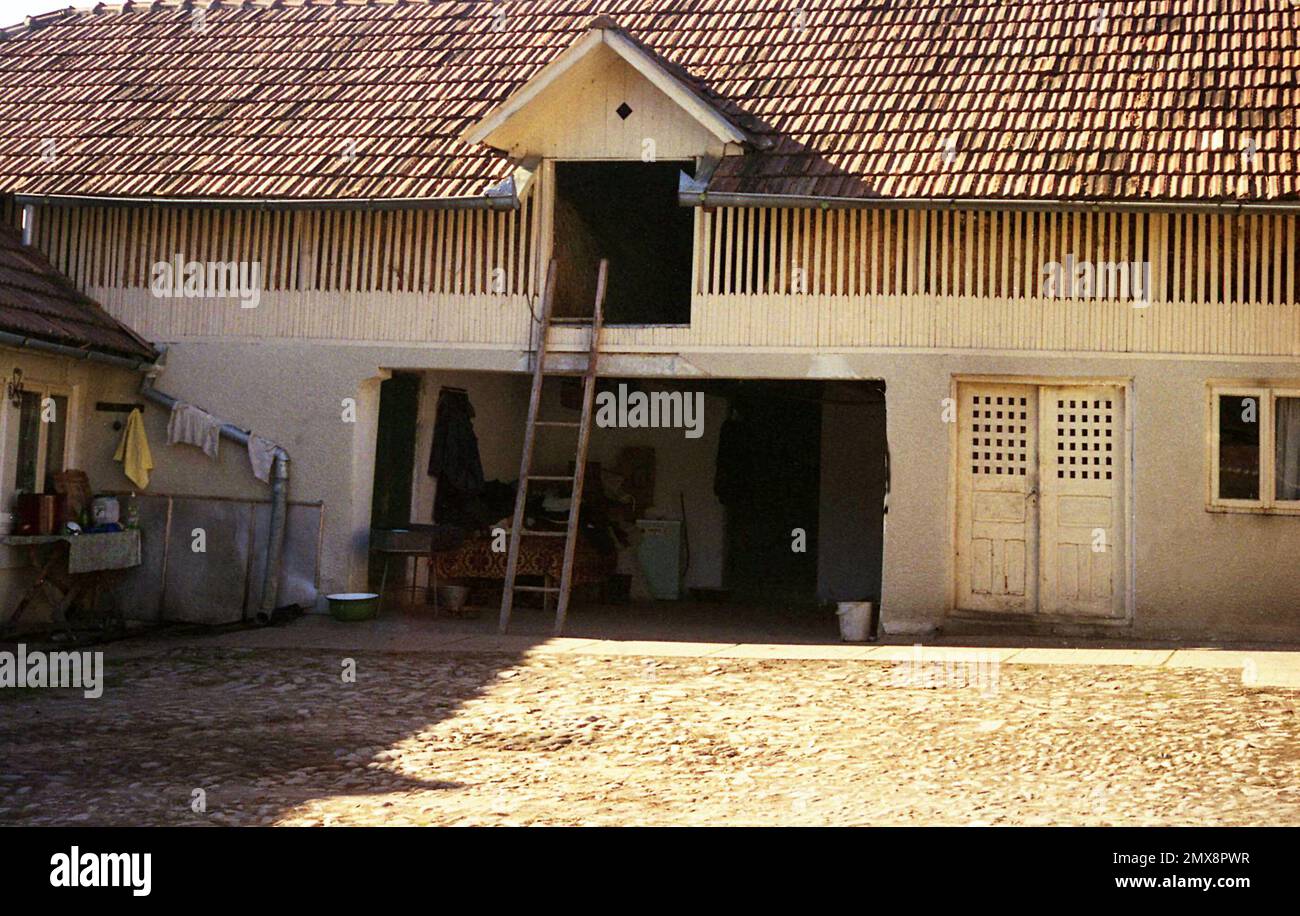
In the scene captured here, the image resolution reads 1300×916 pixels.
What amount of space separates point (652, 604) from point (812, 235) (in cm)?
539

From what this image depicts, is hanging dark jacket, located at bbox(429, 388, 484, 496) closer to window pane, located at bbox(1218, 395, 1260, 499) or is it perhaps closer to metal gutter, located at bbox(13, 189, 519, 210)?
metal gutter, located at bbox(13, 189, 519, 210)

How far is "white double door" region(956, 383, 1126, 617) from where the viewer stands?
13000mm

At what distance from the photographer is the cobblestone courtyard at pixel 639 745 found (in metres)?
6.86

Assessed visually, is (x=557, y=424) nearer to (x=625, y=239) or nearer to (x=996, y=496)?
(x=625, y=239)

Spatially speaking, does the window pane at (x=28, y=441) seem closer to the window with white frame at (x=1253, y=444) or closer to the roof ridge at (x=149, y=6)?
the roof ridge at (x=149, y=6)

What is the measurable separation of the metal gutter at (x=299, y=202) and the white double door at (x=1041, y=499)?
4806 mm

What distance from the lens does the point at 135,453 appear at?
14.4 meters

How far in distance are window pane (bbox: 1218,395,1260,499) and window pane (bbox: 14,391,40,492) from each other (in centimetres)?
1109

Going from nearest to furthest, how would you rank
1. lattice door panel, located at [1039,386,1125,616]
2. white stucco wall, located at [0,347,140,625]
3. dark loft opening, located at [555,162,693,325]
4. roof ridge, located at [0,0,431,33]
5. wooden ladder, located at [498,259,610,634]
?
lattice door panel, located at [1039,386,1125,616] < white stucco wall, located at [0,347,140,625] < wooden ladder, located at [498,259,610,634] < dark loft opening, located at [555,162,693,325] < roof ridge, located at [0,0,431,33]

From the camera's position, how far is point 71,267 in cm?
1482

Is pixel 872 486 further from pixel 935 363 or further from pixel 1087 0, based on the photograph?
pixel 1087 0

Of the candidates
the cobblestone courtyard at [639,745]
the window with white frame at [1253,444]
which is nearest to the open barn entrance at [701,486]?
the window with white frame at [1253,444]

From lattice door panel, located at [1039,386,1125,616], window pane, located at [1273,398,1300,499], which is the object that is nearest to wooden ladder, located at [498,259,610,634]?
lattice door panel, located at [1039,386,1125,616]
